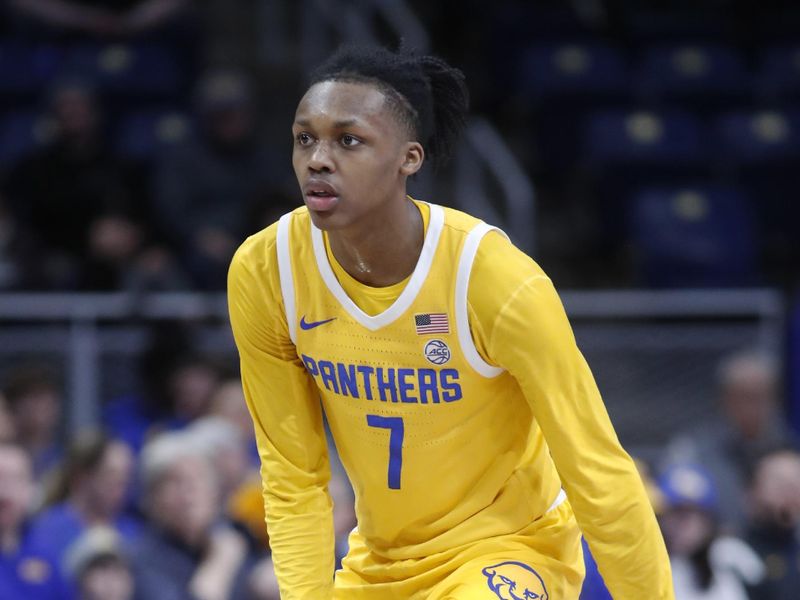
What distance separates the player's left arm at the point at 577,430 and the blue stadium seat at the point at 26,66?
5887 millimetres

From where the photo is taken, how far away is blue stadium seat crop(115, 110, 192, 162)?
805 centimetres

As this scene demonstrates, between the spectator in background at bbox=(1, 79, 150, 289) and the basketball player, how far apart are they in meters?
3.77

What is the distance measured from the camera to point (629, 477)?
319cm

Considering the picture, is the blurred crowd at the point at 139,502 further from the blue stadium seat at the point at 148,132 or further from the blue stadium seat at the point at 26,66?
the blue stadium seat at the point at 26,66

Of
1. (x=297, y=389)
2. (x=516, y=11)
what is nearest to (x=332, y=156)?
(x=297, y=389)

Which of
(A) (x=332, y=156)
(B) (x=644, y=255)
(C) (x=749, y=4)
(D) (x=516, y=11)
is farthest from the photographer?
(C) (x=749, y=4)

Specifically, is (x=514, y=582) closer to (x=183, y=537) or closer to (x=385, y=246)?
(x=385, y=246)

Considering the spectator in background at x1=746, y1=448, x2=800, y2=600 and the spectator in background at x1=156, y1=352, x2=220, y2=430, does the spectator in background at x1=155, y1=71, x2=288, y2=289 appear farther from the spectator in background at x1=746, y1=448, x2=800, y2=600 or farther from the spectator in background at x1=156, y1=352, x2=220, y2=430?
the spectator in background at x1=746, y1=448, x2=800, y2=600

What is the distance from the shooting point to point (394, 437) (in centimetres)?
336

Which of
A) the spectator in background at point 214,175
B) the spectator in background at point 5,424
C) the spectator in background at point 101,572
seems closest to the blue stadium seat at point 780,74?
the spectator in background at point 214,175

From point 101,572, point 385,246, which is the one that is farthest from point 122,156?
point 385,246

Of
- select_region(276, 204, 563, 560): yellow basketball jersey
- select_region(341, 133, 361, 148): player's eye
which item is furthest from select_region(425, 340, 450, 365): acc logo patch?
select_region(341, 133, 361, 148): player's eye

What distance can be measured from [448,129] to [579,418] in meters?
0.71

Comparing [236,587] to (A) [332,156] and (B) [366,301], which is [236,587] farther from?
(A) [332,156]
